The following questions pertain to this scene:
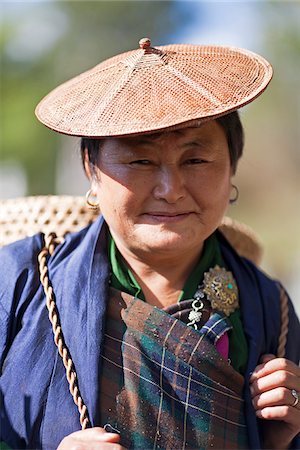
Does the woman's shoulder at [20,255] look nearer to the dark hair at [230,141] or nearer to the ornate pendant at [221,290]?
the dark hair at [230,141]

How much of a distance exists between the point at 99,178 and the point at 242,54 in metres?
0.47

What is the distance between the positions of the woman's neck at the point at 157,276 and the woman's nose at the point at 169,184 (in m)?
0.23

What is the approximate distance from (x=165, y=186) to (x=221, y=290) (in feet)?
1.22

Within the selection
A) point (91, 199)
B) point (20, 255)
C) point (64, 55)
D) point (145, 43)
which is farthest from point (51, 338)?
point (64, 55)

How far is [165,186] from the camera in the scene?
1.61 meters

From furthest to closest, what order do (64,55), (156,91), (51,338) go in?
(64,55) → (51,338) → (156,91)

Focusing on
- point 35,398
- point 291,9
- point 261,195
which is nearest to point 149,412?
point 35,398

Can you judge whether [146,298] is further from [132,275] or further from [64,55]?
[64,55]

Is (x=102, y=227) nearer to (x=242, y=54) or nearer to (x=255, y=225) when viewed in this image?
(x=242, y=54)

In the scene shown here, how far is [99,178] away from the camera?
5.69ft

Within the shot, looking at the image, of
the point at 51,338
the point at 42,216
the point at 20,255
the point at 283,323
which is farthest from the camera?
the point at 42,216

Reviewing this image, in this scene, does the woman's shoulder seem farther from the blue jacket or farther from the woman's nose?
the woman's nose

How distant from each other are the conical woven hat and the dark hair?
11 centimetres

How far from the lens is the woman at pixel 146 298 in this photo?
5.29 ft
